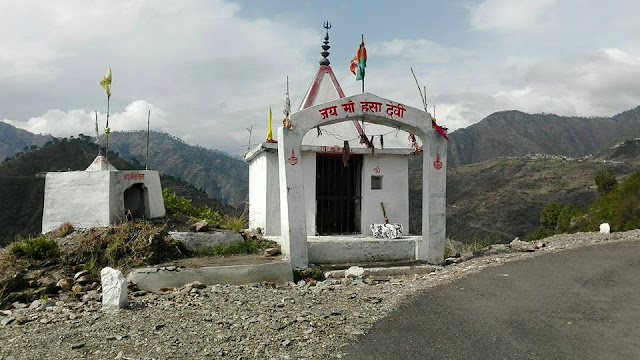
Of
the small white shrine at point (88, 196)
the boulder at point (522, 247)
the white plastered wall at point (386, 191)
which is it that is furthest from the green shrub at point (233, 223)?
the boulder at point (522, 247)

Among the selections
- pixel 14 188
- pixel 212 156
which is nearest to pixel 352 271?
pixel 14 188

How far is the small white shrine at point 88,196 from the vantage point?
1150 centimetres

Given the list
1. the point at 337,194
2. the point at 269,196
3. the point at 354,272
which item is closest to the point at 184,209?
the point at 269,196

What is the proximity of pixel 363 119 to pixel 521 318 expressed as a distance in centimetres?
620

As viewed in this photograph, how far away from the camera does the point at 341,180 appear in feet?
45.1

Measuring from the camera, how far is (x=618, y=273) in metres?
8.31

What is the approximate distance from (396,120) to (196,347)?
24.3 ft

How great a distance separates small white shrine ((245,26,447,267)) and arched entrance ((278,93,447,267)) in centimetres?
2

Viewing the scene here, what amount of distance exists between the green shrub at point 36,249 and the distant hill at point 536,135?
10133 cm

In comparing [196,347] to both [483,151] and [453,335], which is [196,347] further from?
[483,151]

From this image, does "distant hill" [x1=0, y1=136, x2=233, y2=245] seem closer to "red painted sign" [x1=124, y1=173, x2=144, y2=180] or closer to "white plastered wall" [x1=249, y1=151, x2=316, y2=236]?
"white plastered wall" [x1=249, y1=151, x2=316, y2=236]

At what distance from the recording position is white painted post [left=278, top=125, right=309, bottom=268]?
33.7 ft

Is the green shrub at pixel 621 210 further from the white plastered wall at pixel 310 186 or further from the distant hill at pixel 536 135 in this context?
the distant hill at pixel 536 135

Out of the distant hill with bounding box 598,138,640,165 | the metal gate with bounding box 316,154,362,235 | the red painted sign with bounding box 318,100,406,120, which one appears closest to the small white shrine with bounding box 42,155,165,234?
the metal gate with bounding box 316,154,362,235
